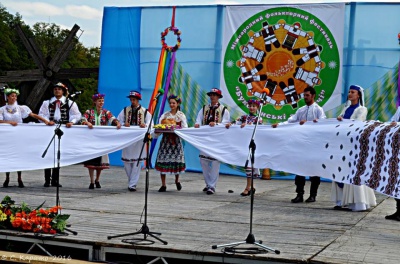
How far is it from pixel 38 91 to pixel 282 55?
862 cm

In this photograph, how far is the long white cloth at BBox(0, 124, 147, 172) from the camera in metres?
9.60

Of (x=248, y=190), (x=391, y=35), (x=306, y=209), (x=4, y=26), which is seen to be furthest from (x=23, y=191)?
(x=4, y=26)

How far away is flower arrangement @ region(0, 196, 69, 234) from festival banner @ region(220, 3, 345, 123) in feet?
22.9

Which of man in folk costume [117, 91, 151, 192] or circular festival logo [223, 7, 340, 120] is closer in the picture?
man in folk costume [117, 91, 151, 192]

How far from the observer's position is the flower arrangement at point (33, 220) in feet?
20.6

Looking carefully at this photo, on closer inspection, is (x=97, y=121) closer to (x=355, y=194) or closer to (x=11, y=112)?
(x=11, y=112)

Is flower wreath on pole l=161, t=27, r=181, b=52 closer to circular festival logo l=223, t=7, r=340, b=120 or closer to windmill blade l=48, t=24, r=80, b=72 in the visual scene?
circular festival logo l=223, t=7, r=340, b=120

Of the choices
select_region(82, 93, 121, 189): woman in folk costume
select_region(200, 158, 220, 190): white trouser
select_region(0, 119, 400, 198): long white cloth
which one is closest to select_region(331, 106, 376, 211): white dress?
select_region(0, 119, 400, 198): long white cloth

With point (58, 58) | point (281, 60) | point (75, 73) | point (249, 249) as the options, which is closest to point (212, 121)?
point (281, 60)

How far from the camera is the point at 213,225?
6.93 meters

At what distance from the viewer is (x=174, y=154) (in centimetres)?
994

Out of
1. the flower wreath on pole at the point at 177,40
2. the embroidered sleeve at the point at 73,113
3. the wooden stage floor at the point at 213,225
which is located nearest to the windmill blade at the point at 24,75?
the flower wreath on pole at the point at 177,40

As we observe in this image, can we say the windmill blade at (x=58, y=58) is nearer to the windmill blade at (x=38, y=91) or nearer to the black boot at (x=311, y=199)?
the windmill blade at (x=38, y=91)

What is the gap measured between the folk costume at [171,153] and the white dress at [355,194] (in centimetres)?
239
